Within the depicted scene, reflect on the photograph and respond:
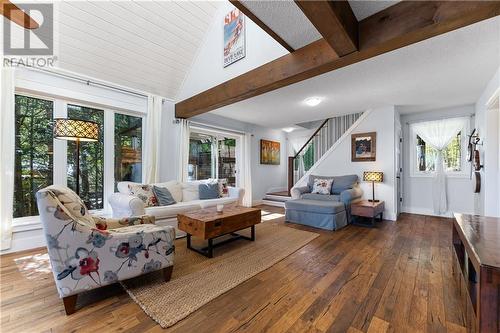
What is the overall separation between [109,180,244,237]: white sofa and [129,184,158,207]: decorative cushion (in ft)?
0.31

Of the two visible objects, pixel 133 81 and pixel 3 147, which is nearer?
pixel 3 147

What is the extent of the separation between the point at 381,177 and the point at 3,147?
584 cm

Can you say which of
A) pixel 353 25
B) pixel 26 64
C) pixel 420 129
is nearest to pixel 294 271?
pixel 353 25

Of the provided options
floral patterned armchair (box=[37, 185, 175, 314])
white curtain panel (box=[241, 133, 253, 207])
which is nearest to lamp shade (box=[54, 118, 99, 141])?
floral patterned armchair (box=[37, 185, 175, 314])

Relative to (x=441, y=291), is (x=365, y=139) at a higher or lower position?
higher

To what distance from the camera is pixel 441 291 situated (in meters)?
1.84

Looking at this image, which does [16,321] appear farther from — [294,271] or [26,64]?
[26,64]

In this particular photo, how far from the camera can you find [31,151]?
119 inches

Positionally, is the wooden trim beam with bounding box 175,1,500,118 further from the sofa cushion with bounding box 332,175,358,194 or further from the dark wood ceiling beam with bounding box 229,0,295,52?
the sofa cushion with bounding box 332,175,358,194

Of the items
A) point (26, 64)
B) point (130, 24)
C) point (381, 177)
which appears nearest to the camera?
point (26, 64)

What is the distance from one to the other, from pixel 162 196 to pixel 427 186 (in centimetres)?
559

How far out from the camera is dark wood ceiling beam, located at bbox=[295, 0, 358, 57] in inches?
58.7

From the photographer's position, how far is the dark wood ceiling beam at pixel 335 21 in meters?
1.49

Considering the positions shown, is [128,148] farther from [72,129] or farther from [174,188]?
[72,129]
